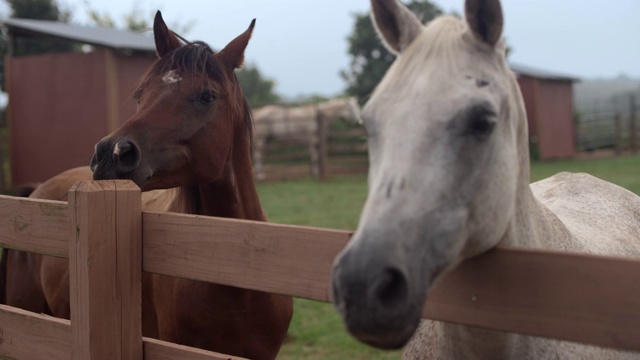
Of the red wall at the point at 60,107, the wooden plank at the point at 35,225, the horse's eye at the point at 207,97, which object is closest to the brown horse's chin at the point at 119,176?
the wooden plank at the point at 35,225

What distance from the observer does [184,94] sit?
2982 millimetres

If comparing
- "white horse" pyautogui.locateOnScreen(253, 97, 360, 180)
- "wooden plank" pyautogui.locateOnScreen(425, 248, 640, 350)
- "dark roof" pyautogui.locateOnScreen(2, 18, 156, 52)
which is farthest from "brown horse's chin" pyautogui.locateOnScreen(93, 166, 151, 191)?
"white horse" pyautogui.locateOnScreen(253, 97, 360, 180)

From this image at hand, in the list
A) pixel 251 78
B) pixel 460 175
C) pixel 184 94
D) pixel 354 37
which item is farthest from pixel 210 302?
pixel 251 78

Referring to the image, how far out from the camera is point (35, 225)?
7.62 feet

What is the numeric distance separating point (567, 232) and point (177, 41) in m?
2.13

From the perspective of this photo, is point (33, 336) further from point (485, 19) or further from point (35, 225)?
point (485, 19)

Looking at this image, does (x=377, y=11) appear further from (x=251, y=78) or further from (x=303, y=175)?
(x=251, y=78)

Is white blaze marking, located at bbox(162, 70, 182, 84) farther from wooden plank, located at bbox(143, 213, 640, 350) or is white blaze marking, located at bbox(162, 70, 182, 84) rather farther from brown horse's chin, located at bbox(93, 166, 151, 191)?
wooden plank, located at bbox(143, 213, 640, 350)

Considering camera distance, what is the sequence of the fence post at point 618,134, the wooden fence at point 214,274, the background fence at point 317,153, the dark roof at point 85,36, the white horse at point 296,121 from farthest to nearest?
the fence post at point 618,134 < the white horse at point 296,121 < the background fence at point 317,153 < the dark roof at point 85,36 < the wooden fence at point 214,274

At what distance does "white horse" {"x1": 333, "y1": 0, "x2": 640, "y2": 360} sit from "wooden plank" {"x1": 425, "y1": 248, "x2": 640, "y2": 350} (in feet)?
0.28

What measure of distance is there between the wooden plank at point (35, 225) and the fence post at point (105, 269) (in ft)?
0.55

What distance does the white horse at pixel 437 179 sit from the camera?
124cm

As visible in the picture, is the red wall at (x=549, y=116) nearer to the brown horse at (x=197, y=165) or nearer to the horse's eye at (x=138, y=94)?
the brown horse at (x=197, y=165)

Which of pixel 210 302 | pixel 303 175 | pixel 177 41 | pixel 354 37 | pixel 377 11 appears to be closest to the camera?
pixel 377 11
